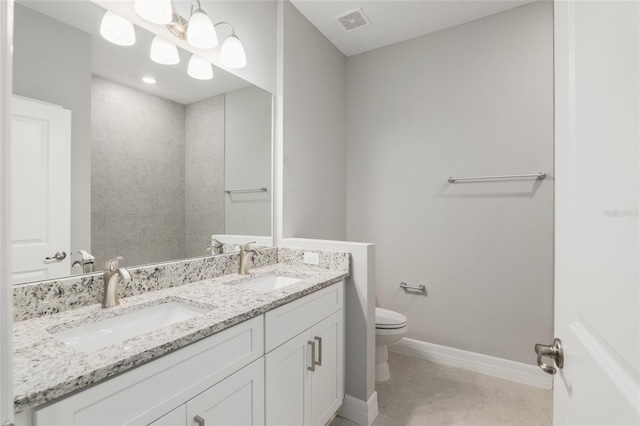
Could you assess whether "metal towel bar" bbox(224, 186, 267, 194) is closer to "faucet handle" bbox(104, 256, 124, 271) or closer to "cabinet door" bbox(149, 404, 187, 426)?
"faucet handle" bbox(104, 256, 124, 271)

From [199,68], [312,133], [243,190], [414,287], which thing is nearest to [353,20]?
[312,133]

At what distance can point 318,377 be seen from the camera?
1498 mm

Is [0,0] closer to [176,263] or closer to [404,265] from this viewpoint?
[176,263]

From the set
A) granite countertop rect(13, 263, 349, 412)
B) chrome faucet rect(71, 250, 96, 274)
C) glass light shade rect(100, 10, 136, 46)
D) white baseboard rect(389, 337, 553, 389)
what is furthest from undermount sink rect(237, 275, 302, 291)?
white baseboard rect(389, 337, 553, 389)

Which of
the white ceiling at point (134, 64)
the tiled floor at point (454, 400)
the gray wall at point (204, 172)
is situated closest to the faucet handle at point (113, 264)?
the gray wall at point (204, 172)

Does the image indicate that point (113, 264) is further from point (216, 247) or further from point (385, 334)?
point (385, 334)

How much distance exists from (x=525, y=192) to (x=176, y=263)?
224 cm

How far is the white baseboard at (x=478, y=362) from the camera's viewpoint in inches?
82.0

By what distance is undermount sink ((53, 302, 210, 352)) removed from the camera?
960mm

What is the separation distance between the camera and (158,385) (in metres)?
0.81

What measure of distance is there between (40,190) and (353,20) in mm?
2207
